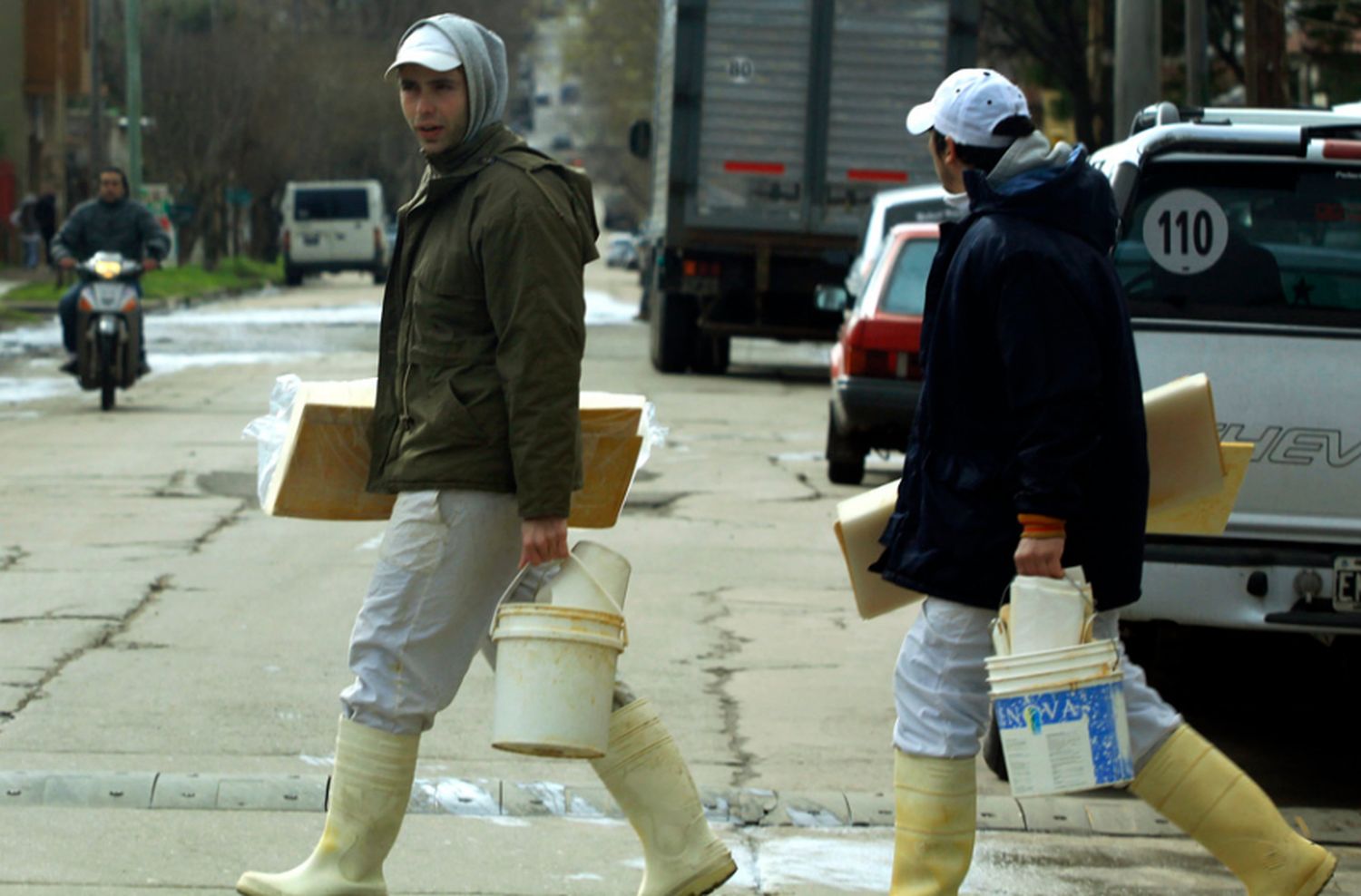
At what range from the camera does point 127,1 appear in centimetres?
4169

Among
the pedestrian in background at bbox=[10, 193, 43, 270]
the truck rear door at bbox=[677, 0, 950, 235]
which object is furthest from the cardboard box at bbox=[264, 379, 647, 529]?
the pedestrian in background at bbox=[10, 193, 43, 270]

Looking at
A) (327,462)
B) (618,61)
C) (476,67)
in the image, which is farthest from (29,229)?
(476,67)

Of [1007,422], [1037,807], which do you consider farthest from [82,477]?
[1007,422]

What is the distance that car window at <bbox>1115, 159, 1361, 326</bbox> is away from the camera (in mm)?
6141

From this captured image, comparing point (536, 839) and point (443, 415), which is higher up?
point (443, 415)

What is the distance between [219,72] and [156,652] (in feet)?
163

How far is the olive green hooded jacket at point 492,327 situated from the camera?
4379 millimetres

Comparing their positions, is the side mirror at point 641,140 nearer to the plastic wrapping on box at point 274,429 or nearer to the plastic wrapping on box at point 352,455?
the plastic wrapping on box at point 274,429

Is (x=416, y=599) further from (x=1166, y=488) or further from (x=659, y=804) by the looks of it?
(x=1166, y=488)

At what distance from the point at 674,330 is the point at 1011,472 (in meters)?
17.7

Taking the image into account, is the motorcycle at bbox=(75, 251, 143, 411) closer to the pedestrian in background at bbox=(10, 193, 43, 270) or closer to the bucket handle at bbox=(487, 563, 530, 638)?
the bucket handle at bbox=(487, 563, 530, 638)

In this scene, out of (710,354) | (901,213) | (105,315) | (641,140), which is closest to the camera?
(105,315)

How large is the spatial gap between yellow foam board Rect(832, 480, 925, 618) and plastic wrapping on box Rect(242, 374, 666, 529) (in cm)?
46

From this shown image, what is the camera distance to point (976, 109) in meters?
4.37
